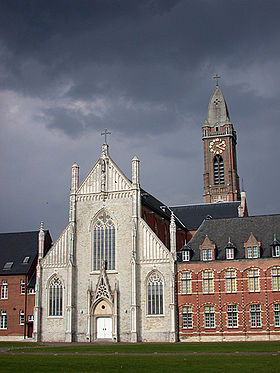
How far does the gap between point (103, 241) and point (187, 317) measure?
12683mm

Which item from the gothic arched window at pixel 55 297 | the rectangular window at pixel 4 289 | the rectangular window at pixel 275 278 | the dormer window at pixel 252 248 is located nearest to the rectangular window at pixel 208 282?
the dormer window at pixel 252 248

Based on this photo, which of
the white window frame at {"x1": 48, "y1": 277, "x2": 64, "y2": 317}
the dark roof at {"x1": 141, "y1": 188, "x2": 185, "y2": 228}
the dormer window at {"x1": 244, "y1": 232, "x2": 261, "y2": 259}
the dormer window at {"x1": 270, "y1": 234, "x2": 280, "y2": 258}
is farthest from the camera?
the dark roof at {"x1": 141, "y1": 188, "x2": 185, "y2": 228}

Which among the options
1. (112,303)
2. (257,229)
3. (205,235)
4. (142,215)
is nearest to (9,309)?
(112,303)

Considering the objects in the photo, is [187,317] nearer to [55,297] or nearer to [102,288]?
[102,288]

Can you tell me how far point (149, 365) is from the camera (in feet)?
77.9

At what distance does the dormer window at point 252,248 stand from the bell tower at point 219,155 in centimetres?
4506

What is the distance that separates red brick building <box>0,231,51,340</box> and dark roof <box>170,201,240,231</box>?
2411 centimetres

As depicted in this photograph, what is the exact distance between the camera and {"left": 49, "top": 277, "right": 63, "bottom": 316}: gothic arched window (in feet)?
193

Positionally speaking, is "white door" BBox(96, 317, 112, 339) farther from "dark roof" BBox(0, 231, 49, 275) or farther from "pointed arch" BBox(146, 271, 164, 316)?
"dark roof" BBox(0, 231, 49, 275)

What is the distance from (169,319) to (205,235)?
33.6ft

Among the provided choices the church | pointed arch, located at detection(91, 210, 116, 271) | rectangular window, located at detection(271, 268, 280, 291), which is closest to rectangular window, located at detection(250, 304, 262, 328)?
rectangular window, located at detection(271, 268, 280, 291)

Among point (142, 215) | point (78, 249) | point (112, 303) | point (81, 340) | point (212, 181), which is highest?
point (212, 181)

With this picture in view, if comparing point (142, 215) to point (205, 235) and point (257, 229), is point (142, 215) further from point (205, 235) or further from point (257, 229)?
point (257, 229)

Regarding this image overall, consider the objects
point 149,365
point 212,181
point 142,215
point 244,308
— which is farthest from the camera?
point 212,181
